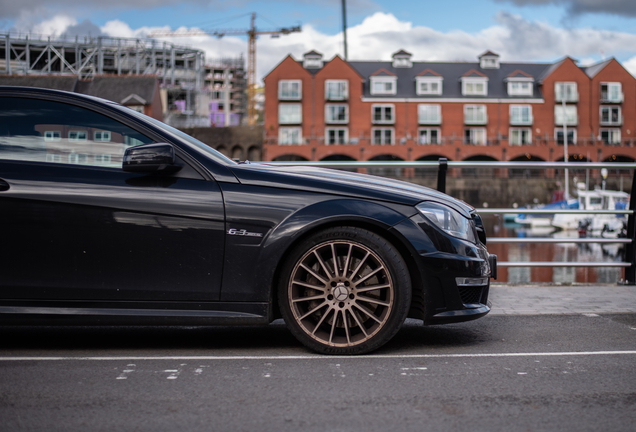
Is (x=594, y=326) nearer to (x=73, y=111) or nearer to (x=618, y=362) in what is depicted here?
(x=618, y=362)

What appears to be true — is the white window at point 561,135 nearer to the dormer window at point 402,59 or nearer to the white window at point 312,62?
the dormer window at point 402,59

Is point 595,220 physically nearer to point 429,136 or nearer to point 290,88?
point 429,136

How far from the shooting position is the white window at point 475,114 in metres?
68.1

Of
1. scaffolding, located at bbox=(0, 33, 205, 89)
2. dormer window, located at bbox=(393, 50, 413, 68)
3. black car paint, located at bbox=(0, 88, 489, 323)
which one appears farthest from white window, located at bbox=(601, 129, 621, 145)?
black car paint, located at bbox=(0, 88, 489, 323)

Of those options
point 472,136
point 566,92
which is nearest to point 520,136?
point 472,136

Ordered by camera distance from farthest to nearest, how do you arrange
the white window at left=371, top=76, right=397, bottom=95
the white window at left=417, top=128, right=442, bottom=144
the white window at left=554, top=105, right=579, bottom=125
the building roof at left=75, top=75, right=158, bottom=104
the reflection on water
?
the white window at left=371, top=76, right=397, bottom=95 → the white window at left=554, top=105, right=579, bottom=125 → the white window at left=417, top=128, right=442, bottom=144 → the building roof at left=75, top=75, right=158, bottom=104 → the reflection on water

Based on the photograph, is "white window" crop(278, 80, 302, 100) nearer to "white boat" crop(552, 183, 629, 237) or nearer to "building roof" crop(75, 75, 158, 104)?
"building roof" crop(75, 75, 158, 104)

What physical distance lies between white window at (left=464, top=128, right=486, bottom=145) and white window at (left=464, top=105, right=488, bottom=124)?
0.88 m

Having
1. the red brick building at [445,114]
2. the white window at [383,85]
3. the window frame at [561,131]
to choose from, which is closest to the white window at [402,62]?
the red brick building at [445,114]

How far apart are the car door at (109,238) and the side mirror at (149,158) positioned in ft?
0.24

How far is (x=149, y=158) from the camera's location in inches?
144

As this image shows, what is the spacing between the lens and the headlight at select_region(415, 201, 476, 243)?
3.87 m

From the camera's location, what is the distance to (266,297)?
12.3 ft

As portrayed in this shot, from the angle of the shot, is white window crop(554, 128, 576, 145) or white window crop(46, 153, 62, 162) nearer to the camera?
white window crop(46, 153, 62, 162)
